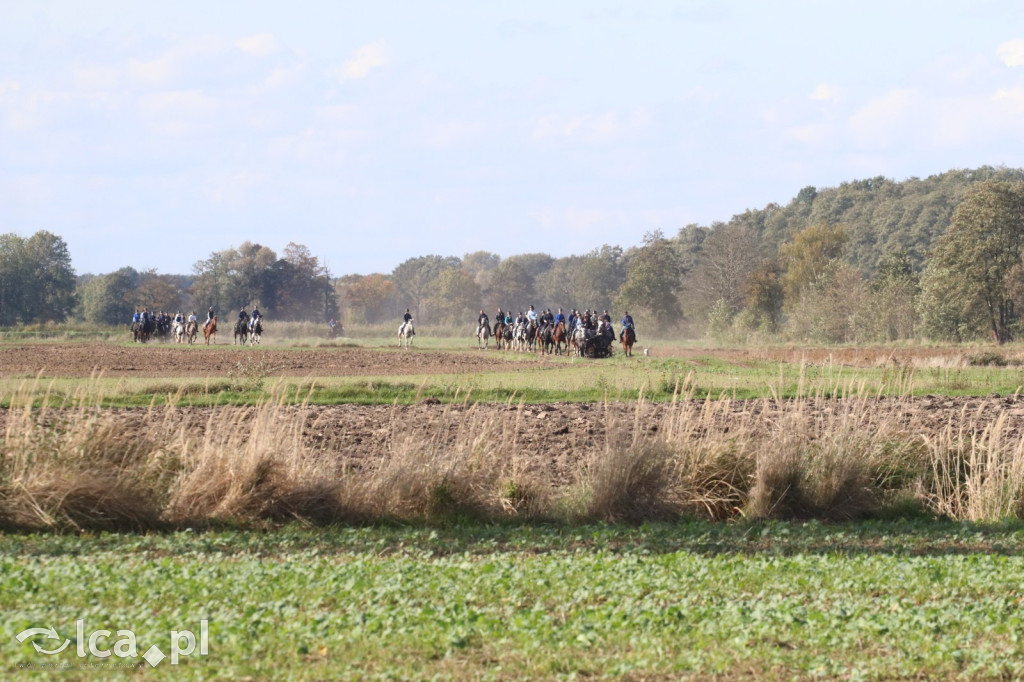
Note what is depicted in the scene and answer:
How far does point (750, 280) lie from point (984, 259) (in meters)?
23.2

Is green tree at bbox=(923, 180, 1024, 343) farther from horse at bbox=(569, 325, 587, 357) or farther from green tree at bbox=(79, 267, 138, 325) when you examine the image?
green tree at bbox=(79, 267, 138, 325)

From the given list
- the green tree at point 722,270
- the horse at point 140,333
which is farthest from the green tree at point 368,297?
the horse at point 140,333

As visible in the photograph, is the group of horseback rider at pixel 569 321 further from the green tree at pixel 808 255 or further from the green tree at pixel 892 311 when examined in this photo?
the green tree at pixel 808 255

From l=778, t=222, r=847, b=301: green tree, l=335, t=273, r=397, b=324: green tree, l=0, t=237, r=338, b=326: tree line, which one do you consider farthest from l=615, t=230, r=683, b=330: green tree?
Answer: l=335, t=273, r=397, b=324: green tree

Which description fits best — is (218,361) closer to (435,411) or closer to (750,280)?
(435,411)

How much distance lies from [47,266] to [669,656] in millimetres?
91275

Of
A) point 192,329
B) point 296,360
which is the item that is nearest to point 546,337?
point 296,360

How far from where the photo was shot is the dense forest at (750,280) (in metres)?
53.2

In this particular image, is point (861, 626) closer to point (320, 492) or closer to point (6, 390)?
point (320, 492)

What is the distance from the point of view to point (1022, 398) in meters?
21.5
